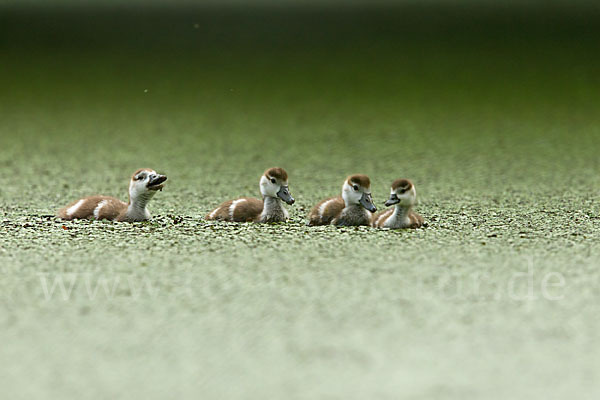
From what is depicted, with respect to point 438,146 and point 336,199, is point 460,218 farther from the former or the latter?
point 438,146

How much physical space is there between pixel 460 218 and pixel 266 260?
2.05 ft

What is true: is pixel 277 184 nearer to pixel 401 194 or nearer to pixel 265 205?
pixel 265 205

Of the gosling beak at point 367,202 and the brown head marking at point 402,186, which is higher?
the brown head marking at point 402,186

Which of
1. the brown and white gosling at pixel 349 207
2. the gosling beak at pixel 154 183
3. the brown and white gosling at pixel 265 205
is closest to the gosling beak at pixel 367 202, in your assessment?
the brown and white gosling at pixel 349 207

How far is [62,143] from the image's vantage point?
331cm

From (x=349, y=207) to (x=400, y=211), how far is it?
119 mm

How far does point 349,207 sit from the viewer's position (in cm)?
209

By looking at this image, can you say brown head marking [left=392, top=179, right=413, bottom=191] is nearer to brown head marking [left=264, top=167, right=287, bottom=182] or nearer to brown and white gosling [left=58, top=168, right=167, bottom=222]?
brown head marking [left=264, top=167, right=287, bottom=182]

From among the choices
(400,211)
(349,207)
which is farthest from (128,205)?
(400,211)

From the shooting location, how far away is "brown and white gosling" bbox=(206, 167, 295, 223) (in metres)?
2.09

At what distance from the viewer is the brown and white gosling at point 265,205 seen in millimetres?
2086

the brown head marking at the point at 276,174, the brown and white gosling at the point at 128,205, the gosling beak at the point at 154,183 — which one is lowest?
the brown and white gosling at the point at 128,205

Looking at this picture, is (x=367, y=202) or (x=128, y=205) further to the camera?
(x=128, y=205)

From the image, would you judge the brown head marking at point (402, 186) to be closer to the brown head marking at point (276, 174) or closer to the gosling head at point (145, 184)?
the brown head marking at point (276, 174)
